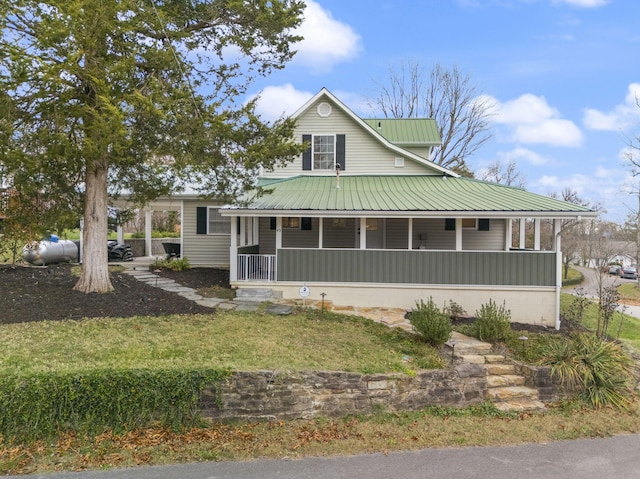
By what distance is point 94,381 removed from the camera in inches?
175

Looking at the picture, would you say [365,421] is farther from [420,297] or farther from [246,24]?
[246,24]

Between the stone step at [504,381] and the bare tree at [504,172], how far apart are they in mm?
29759

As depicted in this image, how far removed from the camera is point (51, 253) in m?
13.5

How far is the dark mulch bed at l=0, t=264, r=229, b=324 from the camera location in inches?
287

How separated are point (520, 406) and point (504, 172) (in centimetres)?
3167

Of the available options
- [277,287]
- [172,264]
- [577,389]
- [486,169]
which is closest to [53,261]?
[172,264]

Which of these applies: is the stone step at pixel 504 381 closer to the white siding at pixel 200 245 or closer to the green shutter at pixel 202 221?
the white siding at pixel 200 245

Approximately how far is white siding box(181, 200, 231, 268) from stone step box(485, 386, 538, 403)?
11037 millimetres

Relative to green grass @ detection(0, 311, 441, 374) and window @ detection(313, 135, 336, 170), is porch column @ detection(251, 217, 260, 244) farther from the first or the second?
green grass @ detection(0, 311, 441, 374)

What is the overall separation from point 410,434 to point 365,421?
0.58 m

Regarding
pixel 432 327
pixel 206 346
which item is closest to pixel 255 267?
pixel 206 346

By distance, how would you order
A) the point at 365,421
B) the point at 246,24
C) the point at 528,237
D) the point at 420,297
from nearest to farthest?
the point at 365,421
the point at 246,24
the point at 420,297
the point at 528,237

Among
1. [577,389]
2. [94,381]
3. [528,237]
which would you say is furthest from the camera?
[528,237]

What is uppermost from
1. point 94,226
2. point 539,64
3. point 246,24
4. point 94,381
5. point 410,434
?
point 539,64
